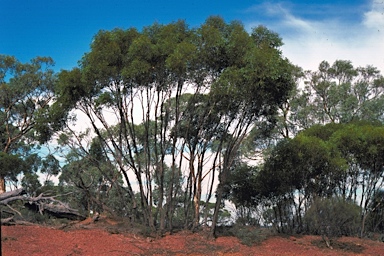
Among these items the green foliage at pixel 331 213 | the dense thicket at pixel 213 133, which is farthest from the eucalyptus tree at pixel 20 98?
the green foliage at pixel 331 213

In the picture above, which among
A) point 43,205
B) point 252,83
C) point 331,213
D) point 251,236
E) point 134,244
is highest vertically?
point 252,83

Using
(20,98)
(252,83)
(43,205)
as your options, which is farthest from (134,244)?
(20,98)

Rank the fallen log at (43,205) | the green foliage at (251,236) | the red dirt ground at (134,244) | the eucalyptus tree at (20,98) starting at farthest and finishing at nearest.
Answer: the eucalyptus tree at (20,98) → the green foliage at (251,236) → the fallen log at (43,205) → the red dirt ground at (134,244)

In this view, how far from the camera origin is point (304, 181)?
18031 millimetres

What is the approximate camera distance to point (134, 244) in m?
12.3

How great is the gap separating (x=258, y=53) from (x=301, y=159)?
20.0 ft

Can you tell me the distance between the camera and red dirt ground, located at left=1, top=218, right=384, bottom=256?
10.6m

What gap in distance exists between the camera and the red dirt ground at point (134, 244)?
10555 mm

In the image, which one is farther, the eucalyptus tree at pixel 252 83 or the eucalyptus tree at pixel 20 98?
the eucalyptus tree at pixel 20 98

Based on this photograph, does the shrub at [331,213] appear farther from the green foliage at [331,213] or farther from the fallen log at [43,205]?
the fallen log at [43,205]

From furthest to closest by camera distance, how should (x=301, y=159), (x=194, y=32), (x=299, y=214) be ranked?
1. (x=299, y=214)
2. (x=301, y=159)
3. (x=194, y=32)

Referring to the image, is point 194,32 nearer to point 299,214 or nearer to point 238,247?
point 238,247

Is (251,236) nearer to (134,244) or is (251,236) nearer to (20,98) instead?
(134,244)

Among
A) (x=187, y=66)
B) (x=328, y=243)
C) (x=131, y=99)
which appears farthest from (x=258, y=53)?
(x=328, y=243)
